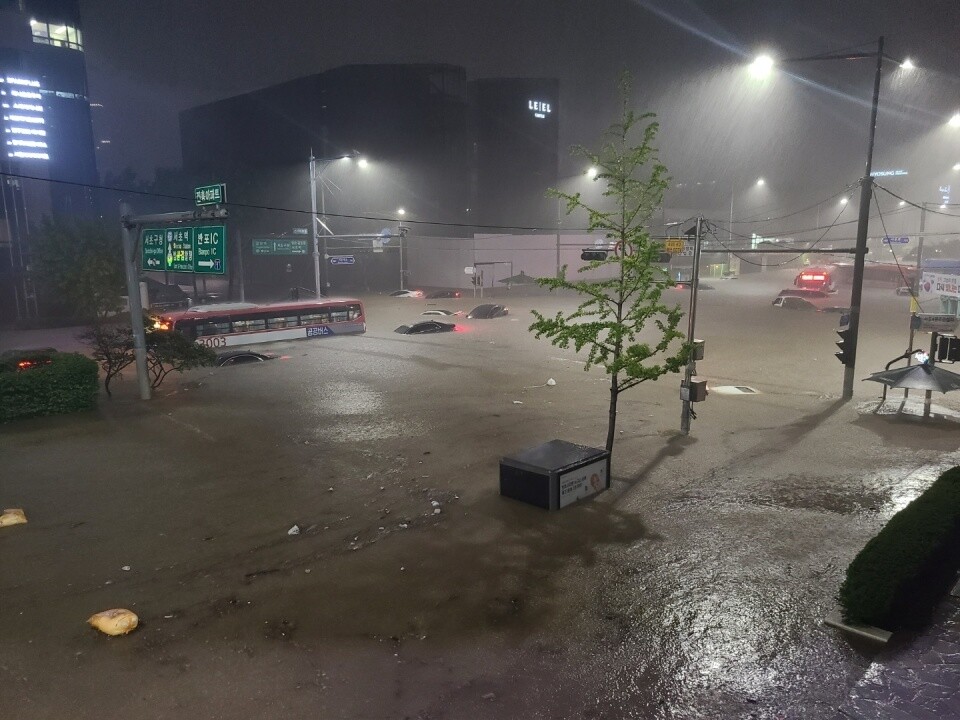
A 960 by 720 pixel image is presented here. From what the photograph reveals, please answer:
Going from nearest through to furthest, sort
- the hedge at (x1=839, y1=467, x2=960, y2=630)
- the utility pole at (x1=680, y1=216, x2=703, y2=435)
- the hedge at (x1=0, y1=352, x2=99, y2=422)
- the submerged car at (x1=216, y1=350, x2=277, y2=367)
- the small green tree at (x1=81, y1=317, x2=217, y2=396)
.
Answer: the hedge at (x1=839, y1=467, x2=960, y2=630), the utility pole at (x1=680, y1=216, x2=703, y2=435), the hedge at (x1=0, y1=352, x2=99, y2=422), the small green tree at (x1=81, y1=317, x2=217, y2=396), the submerged car at (x1=216, y1=350, x2=277, y2=367)

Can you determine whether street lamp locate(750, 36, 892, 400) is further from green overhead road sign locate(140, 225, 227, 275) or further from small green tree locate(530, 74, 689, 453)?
green overhead road sign locate(140, 225, 227, 275)

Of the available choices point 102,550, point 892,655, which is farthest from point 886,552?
point 102,550

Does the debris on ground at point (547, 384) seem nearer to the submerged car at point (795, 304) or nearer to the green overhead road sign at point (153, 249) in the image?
the green overhead road sign at point (153, 249)

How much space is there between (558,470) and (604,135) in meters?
7.05

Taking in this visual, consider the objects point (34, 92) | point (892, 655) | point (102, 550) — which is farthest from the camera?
point (34, 92)

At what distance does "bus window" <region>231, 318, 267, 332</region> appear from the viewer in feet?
105

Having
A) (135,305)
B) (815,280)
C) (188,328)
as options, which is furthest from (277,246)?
(815,280)

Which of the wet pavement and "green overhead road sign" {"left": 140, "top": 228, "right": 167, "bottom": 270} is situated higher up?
"green overhead road sign" {"left": 140, "top": 228, "right": 167, "bottom": 270}

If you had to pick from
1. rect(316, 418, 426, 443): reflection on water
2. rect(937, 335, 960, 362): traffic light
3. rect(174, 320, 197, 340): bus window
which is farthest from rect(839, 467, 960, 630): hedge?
rect(174, 320, 197, 340): bus window

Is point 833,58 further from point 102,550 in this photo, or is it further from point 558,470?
point 102,550

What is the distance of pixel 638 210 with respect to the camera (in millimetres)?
13492

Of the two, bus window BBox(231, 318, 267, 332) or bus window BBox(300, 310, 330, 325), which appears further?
bus window BBox(300, 310, 330, 325)

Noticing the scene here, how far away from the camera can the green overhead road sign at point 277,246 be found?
131 ft

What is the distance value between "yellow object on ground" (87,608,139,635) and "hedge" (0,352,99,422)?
12777 mm
